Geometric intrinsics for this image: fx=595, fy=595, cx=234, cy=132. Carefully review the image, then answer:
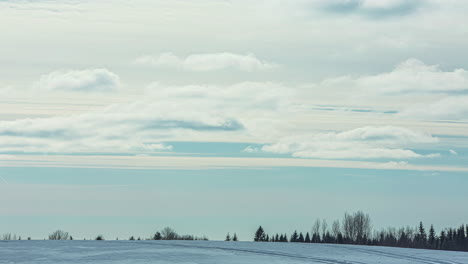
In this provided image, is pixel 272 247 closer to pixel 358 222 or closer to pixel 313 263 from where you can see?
pixel 313 263

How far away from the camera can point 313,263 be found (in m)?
40.0

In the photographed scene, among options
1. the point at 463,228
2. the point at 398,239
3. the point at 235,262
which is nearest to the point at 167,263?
the point at 235,262

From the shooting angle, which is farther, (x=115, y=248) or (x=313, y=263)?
(x=115, y=248)

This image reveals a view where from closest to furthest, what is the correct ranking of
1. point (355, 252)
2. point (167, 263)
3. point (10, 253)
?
point (167, 263)
point (10, 253)
point (355, 252)

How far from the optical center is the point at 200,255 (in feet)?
147

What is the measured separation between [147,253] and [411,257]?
20.7 m

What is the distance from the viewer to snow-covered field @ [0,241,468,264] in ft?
135

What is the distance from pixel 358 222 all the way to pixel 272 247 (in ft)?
428

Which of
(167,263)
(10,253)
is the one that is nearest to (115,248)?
(10,253)

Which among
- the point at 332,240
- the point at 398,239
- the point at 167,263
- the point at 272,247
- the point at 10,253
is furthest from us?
the point at 398,239

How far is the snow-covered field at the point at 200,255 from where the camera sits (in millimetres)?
41166

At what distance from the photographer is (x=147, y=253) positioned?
1826 inches

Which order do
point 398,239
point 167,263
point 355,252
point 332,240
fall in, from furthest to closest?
1. point 398,239
2. point 332,240
3. point 355,252
4. point 167,263

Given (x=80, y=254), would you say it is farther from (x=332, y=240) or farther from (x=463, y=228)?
(x=463, y=228)
